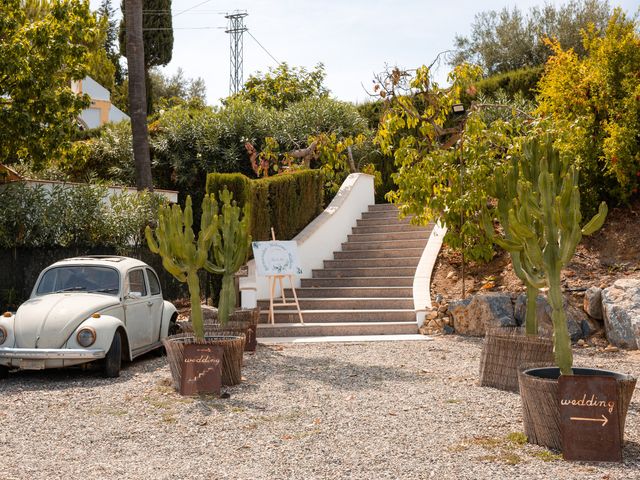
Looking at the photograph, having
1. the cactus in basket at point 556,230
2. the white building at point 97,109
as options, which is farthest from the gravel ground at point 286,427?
the white building at point 97,109

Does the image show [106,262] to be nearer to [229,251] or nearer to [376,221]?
[229,251]

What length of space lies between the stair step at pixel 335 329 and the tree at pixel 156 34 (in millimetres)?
25497

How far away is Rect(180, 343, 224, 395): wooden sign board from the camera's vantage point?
7660 millimetres

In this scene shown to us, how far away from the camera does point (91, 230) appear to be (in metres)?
13.6

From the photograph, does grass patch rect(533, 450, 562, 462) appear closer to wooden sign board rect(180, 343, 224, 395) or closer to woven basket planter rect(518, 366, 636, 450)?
woven basket planter rect(518, 366, 636, 450)

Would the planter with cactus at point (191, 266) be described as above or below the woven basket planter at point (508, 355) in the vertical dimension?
above

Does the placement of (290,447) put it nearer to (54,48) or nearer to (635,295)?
(635,295)

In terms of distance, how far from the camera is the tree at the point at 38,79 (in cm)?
1311

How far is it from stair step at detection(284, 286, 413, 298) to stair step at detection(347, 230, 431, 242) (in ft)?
8.42

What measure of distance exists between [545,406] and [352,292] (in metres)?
8.80

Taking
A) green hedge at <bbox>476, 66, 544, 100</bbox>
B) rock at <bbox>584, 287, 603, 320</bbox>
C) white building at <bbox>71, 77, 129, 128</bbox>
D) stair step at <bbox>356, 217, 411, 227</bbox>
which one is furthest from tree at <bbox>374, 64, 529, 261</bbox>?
white building at <bbox>71, 77, 129, 128</bbox>

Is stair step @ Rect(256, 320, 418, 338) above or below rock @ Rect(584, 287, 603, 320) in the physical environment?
below

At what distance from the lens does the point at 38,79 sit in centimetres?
1349

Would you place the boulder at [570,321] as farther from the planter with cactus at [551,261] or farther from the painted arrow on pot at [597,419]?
the painted arrow on pot at [597,419]
